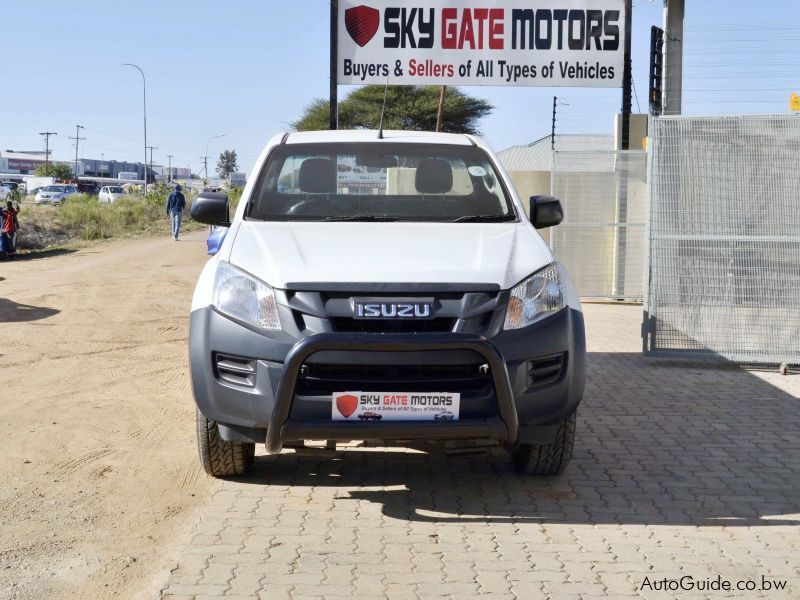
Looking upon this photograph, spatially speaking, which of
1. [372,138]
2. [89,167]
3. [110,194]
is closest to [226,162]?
[89,167]

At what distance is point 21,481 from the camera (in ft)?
18.5

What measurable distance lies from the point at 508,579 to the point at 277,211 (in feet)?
8.85

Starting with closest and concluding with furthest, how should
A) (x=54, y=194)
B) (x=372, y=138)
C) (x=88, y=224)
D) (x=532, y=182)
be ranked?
(x=372, y=138) → (x=532, y=182) → (x=88, y=224) → (x=54, y=194)

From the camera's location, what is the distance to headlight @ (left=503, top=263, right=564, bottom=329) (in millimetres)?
4930

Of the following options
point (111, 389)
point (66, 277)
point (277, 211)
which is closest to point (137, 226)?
point (66, 277)

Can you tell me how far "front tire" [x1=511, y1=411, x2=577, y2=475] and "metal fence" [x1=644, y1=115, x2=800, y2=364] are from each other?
4315 millimetres

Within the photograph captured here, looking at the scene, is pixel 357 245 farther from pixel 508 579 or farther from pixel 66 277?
pixel 66 277

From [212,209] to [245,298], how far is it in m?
1.24

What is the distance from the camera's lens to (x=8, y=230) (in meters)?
21.8

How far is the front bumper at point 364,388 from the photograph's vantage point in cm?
469

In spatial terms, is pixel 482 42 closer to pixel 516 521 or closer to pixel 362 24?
pixel 362 24

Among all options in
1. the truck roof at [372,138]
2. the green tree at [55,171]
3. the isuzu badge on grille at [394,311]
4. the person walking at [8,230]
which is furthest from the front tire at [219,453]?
the green tree at [55,171]

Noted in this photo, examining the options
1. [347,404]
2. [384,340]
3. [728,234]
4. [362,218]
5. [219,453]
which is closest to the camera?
[384,340]

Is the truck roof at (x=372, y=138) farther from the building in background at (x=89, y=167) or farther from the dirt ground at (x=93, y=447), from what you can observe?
the building in background at (x=89, y=167)
